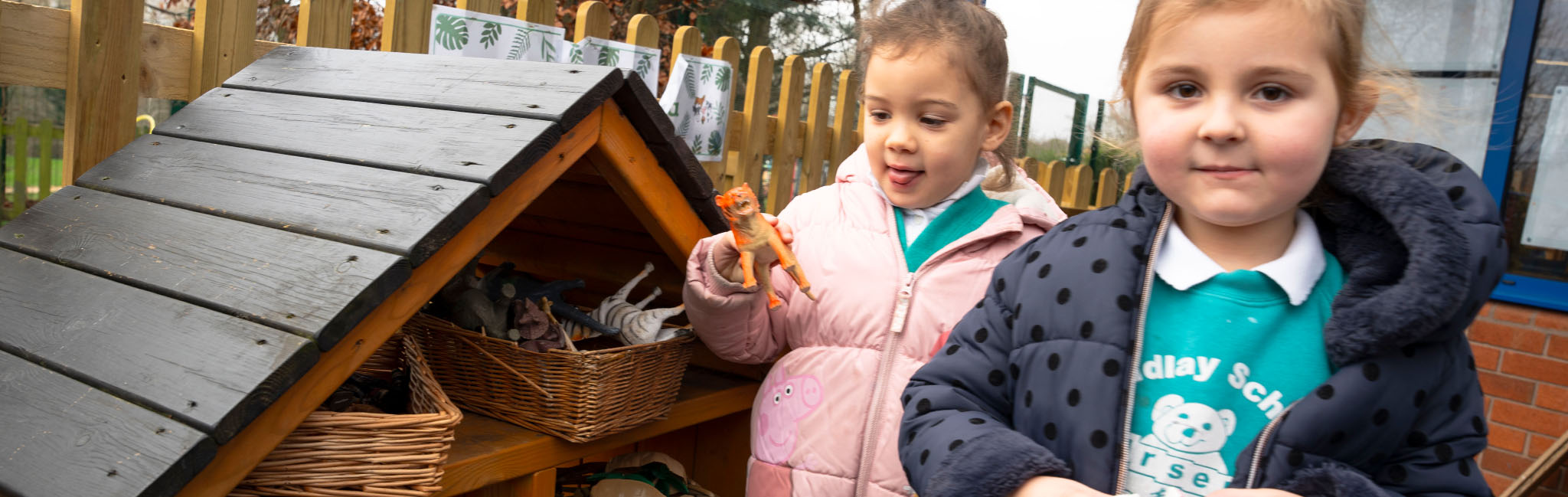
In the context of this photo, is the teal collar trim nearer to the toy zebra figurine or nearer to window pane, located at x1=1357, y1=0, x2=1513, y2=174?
the toy zebra figurine

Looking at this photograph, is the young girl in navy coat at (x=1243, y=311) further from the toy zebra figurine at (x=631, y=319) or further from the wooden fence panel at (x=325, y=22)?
the wooden fence panel at (x=325, y=22)

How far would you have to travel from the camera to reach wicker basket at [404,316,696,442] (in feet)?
5.66

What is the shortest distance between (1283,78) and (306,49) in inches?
78.9

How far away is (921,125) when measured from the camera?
169 cm

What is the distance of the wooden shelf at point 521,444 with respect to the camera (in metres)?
1.63

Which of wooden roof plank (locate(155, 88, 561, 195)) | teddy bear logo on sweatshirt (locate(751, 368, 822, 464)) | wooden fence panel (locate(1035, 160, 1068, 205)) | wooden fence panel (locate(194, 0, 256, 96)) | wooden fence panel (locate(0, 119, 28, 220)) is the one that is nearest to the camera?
wooden roof plank (locate(155, 88, 561, 195))

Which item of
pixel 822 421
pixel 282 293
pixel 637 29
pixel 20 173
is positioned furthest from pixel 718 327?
pixel 20 173

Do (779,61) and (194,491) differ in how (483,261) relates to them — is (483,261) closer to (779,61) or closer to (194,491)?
(194,491)

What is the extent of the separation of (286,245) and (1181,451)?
127cm

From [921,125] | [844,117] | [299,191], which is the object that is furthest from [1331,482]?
[844,117]

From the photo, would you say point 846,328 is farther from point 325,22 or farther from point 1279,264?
point 325,22

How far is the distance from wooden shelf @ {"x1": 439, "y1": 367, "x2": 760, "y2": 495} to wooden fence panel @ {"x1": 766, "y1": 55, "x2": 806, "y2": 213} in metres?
2.19

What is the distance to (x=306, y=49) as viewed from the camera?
7.23 feet

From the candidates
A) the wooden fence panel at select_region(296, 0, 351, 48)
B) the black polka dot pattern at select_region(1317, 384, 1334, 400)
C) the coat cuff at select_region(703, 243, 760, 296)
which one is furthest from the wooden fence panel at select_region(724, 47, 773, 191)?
the black polka dot pattern at select_region(1317, 384, 1334, 400)
